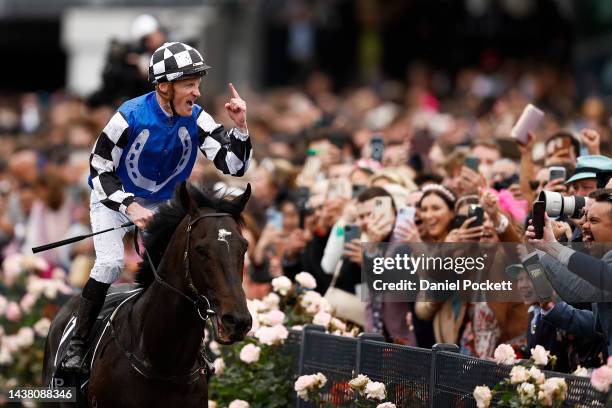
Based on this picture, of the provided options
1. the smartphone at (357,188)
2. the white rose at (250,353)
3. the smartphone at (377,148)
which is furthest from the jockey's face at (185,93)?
the smartphone at (377,148)

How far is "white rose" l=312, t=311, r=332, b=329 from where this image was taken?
9961 millimetres

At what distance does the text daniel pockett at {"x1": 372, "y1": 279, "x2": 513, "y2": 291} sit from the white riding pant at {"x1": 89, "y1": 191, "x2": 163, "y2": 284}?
1.39 meters

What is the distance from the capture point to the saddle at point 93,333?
8.92 meters

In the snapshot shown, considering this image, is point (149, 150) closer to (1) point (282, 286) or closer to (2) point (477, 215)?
(1) point (282, 286)

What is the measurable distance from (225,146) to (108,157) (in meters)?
0.69

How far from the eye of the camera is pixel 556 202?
8039mm

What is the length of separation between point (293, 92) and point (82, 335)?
56.8 ft

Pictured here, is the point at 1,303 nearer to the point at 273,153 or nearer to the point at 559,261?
the point at 273,153

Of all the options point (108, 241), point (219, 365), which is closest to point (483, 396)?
point (108, 241)

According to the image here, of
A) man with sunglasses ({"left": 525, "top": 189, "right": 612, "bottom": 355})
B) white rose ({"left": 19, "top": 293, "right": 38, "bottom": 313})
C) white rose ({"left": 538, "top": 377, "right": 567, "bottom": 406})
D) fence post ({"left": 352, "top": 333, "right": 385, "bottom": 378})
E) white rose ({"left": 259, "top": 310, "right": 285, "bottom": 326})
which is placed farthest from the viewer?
white rose ({"left": 19, "top": 293, "right": 38, "bottom": 313})

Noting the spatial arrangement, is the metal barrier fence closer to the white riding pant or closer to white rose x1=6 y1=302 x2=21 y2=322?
the white riding pant

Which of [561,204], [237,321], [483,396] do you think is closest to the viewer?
[483,396]

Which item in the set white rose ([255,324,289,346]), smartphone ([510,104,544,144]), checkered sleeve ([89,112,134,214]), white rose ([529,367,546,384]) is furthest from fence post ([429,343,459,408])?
smartphone ([510,104,544,144])

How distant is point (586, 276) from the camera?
24.5ft
